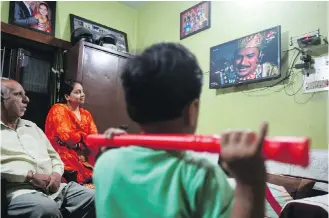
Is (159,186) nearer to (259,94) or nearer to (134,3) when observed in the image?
(259,94)

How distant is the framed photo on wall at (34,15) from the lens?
9.57ft

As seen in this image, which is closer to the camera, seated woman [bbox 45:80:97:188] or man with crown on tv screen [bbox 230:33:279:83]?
seated woman [bbox 45:80:97:188]

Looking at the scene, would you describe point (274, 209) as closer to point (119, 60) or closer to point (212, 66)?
point (212, 66)

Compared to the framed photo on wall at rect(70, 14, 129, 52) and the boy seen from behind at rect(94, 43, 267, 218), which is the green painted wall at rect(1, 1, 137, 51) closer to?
the framed photo on wall at rect(70, 14, 129, 52)

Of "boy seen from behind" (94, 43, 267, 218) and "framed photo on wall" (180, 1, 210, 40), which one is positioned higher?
"framed photo on wall" (180, 1, 210, 40)

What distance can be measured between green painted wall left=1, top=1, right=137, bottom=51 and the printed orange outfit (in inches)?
51.2

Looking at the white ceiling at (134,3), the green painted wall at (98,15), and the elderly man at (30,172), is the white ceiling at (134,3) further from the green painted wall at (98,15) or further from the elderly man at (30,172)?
the elderly man at (30,172)

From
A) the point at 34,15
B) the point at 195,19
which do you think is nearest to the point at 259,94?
the point at 195,19

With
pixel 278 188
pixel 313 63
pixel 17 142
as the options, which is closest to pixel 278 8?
pixel 313 63

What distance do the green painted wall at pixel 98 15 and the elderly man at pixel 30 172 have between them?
1.57 metres

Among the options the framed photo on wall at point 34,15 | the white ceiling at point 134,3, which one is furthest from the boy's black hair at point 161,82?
the white ceiling at point 134,3

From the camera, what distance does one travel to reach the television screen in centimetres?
229

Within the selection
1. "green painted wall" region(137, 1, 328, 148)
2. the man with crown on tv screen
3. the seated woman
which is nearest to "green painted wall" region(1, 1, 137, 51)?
"green painted wall" region(137, 1, 328, 148)

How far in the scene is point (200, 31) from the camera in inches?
120
